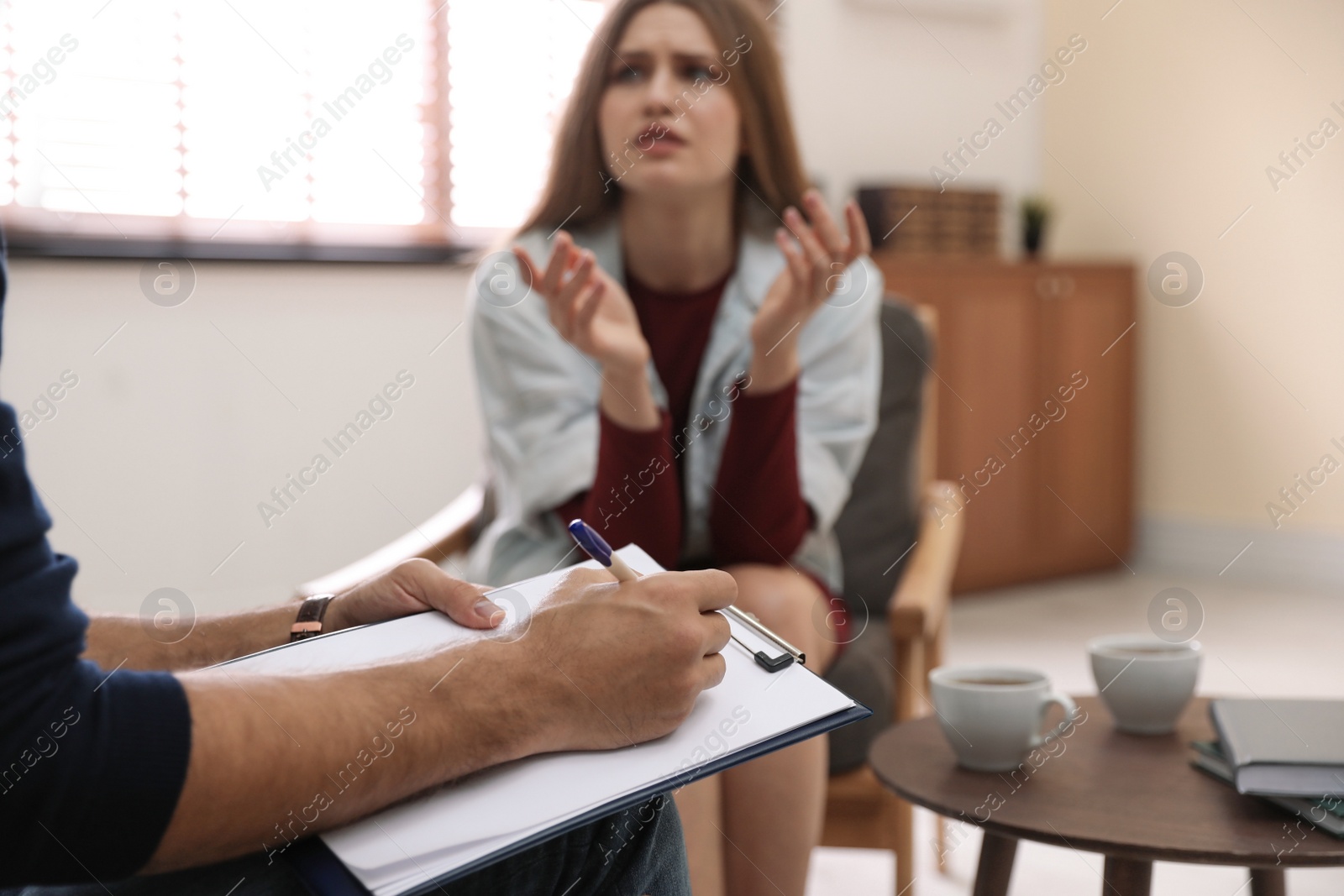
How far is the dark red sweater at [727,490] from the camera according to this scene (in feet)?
4.36

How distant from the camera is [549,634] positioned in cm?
66

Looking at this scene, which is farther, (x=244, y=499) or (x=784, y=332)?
(x=244, y=499)

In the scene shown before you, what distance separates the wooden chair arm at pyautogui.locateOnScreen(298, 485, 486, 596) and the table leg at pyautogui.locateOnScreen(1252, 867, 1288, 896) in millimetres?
908

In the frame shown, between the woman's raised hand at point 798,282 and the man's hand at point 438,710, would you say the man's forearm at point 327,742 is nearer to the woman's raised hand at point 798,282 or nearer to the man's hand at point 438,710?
the man's hand at point 438,710

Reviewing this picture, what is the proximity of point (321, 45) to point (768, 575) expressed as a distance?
2.11 metres

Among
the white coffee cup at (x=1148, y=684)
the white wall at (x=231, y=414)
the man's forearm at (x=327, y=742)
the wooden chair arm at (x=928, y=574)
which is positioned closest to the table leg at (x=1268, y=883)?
the white coffee cup at (x=1148, y=684)

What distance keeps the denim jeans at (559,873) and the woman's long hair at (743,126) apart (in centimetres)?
100

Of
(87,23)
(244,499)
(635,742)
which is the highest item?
(87,23)

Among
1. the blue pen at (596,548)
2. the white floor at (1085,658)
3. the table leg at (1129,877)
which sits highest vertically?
the blue pen at (596,548)

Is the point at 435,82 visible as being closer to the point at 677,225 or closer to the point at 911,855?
the point at 677,225

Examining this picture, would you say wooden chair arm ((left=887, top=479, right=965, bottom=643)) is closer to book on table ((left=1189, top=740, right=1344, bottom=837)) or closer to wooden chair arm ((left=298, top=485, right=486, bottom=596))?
book on table ((left=1189, top=740, right=1344, bottom=837))

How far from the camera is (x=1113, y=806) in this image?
2.82 ft

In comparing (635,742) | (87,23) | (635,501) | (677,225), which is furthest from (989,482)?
(635,742)

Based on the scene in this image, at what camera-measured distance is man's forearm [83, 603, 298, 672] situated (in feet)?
2.60
